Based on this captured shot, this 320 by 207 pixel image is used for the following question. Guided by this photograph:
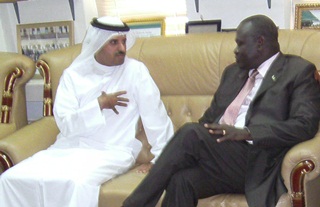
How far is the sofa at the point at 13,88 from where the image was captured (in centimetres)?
327

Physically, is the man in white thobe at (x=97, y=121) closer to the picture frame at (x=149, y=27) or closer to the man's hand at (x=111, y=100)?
the man's hand at (x=111, y=100)

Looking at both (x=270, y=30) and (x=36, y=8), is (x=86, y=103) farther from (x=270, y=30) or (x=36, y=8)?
(x=36, y=8)

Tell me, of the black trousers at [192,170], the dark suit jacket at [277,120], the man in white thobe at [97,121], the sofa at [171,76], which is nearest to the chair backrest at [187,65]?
the sofa at [171,76]

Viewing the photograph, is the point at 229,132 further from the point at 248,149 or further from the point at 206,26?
the point at 206,26

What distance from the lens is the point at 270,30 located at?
245cm

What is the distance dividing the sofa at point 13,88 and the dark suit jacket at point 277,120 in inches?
65.8

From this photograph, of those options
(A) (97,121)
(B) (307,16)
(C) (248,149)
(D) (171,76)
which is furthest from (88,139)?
(B) (307,16)

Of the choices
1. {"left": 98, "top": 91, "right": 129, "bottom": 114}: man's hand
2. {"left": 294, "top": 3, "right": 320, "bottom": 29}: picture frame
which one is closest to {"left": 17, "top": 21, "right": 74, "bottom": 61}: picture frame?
{"left": 98, "top": 91, "right": 129, "bottom": 114}: man's hand

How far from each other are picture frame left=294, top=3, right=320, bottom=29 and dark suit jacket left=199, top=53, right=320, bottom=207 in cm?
81

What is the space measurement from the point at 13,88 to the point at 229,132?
5.59 feet

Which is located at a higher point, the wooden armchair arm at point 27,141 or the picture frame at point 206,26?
the picture frame at point 206,26

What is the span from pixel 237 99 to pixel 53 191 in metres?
1.08

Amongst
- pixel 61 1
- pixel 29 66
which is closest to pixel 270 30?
pixel 29 66

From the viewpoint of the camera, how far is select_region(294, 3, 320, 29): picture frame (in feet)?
10.4
